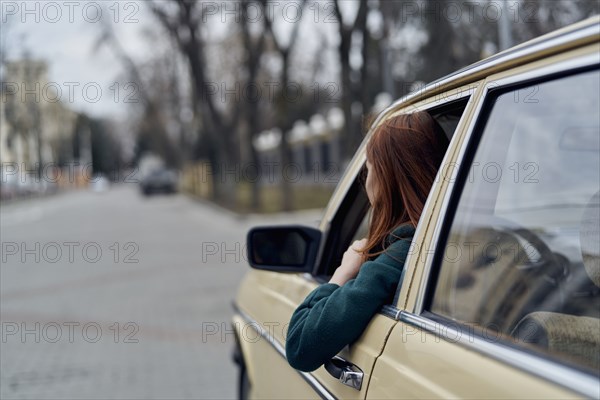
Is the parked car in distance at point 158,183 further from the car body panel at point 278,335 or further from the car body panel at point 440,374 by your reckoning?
the car body panel at point 440,374

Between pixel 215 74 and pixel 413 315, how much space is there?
44.1 metres

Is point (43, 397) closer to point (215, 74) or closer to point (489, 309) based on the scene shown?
point (489, 309)

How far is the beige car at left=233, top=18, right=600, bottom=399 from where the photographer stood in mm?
1457

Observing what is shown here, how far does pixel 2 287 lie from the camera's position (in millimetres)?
10992

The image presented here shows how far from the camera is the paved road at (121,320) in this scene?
18.5ft

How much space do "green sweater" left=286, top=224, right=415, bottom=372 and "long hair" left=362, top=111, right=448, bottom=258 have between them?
0.09 meters

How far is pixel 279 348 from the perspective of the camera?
266 cm

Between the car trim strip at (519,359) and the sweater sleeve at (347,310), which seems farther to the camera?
the sweater sleeve at (347,310)

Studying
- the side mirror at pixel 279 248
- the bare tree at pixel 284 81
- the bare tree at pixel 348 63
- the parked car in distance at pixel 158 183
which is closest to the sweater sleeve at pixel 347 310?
the side mirror at pixel 279 248

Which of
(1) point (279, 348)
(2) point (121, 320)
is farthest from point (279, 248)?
(2) point (121, 320)

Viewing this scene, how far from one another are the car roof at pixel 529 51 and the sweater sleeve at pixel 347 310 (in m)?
0.45

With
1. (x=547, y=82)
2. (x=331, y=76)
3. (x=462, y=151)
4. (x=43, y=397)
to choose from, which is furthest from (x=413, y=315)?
(x=331, y=76)

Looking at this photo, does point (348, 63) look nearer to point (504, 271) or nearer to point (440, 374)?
point (504, 271)

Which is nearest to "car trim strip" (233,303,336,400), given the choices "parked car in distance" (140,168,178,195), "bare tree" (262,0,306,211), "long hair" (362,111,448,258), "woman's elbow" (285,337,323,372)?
"woman's elbow" (285,337,323,372)
